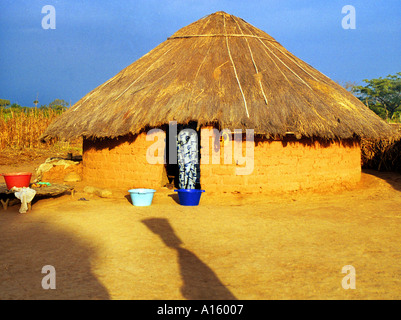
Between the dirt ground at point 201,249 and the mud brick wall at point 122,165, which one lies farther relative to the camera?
the mud brick wall at point 122,165

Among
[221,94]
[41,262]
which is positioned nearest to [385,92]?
[221,94]

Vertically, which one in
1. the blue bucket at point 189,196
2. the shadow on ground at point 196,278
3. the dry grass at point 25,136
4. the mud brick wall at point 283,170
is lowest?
the shadow on ground at point 196,278

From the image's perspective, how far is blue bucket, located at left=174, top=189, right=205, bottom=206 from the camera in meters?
7.37

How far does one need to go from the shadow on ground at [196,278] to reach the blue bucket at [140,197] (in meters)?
2.07

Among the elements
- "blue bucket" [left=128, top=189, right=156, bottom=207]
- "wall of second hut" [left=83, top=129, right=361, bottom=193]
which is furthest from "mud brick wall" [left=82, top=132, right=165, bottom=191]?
"blue bucket" [left=128, top=189, right=156, bottom=207]

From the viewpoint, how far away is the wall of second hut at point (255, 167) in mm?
8406

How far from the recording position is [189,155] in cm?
888

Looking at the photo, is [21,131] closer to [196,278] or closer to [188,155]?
[188,155]

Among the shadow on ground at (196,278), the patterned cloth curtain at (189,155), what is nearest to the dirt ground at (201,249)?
the shadow on ground at (196,278)

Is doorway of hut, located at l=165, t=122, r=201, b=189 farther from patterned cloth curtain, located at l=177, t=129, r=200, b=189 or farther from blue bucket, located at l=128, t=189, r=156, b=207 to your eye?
blue bucket, located at l=128, t=189, r=156, b=207

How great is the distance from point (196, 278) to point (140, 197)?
3.58m

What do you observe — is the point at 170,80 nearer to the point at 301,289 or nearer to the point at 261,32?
the point at 261,32

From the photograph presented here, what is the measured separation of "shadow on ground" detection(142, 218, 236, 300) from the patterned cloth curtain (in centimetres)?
361

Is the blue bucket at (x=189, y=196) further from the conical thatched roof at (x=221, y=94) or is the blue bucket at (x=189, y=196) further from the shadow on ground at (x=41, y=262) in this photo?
the shadow on ground at (x=41, y=262)
